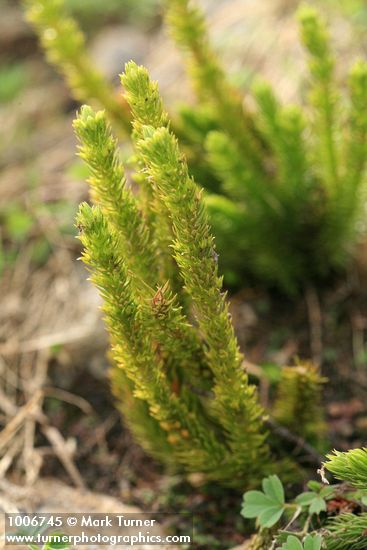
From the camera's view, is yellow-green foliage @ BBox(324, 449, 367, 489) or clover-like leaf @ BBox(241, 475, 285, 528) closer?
yellow-green foliage @ BBox(324, 449, 367, 489)

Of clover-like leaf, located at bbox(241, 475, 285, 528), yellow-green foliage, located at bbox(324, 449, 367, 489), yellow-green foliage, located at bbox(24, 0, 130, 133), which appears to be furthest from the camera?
yellow-green foliage, located at bbox(24, 0, 130, 133)

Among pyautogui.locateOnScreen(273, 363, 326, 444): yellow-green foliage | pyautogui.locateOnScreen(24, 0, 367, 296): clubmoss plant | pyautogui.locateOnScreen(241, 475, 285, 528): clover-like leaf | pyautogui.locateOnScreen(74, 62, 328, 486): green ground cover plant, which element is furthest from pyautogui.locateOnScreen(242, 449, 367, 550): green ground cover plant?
pyautogui.locateOnScreen(24, 0, 367, 296): clubmoss plant

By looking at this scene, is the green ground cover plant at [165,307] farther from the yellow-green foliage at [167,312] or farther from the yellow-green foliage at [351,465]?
the yellow-green foliage at [351,465]

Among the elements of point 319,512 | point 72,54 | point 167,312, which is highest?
point 72,54

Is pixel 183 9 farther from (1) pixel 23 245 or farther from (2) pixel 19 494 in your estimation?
(2) pixel 19 494

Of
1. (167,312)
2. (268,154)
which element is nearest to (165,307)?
(167,312)

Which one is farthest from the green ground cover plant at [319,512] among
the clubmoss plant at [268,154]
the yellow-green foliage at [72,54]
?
the yellow-green foliage at [72,54]

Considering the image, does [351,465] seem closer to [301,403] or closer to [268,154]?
[301,403]

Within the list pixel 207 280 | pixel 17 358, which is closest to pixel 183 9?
pixel 207 280

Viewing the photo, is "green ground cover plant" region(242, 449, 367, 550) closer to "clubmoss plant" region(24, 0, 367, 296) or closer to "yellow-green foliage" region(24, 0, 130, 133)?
"clubmoss plant" region(24, 0, 367, 296)

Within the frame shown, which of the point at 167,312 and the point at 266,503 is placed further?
the point at 266,503
